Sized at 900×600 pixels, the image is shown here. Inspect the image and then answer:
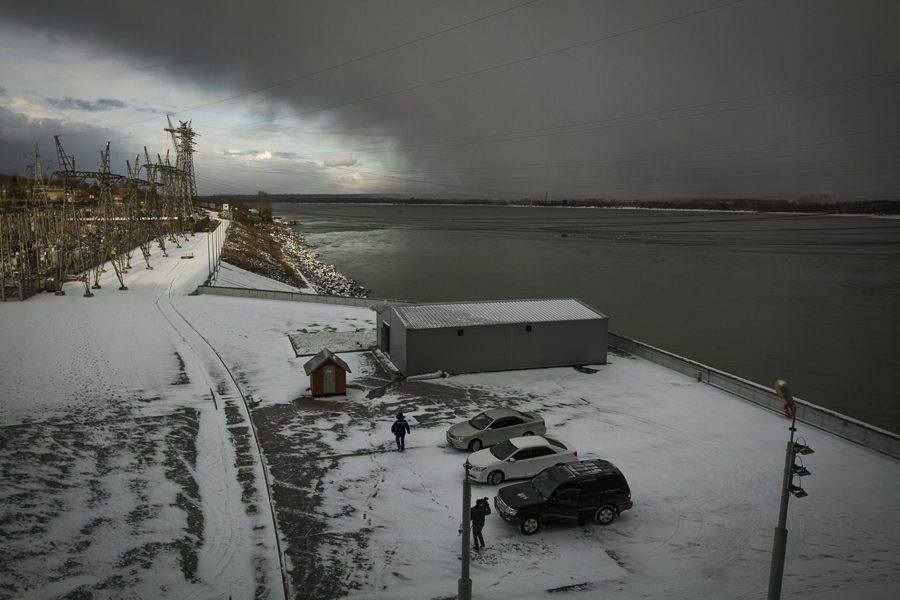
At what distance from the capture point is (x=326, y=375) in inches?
674

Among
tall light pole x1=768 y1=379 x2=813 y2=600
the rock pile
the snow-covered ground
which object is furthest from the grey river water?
tall light pole x1=768 y1=379 x2=813 y2=600

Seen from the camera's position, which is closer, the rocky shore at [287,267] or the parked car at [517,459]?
the parked car at [517,459]

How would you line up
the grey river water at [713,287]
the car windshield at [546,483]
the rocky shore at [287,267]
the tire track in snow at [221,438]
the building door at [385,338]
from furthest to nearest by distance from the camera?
the rocky shore at [287,267] < the grey river water at [713,287] < the building door at [385,338] < the car windshield at [546,483] < the tire track in snow at [221,438]

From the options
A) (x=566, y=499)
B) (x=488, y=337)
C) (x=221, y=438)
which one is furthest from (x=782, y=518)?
(x=488, y=337)

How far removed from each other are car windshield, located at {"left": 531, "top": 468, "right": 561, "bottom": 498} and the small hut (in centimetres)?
788

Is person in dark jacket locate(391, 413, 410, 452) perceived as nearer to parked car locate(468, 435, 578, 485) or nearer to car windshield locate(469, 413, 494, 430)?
car windshield locate(469, 413, 494, 430)

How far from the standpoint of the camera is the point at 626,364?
21.8 m

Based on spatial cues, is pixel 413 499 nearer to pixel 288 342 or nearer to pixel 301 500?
pixel 301 500

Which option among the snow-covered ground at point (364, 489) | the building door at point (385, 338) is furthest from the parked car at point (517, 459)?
the building door at point (385, 338)

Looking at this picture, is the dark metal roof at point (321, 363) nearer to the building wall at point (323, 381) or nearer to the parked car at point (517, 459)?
the building wall at point (323, 381)

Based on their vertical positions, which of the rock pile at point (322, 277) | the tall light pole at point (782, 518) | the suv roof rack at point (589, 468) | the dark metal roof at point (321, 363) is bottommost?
the rock pile at point (322, 277)

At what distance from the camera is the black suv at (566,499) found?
10.1 meters

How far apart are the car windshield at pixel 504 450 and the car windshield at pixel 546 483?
1.23 m

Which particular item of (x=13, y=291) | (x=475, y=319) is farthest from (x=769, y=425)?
(x=13, y=291)
